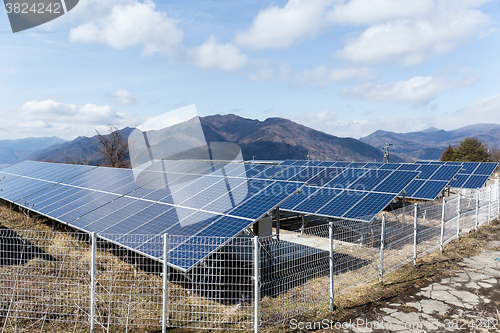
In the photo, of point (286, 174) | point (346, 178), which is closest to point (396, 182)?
point (346, 178)

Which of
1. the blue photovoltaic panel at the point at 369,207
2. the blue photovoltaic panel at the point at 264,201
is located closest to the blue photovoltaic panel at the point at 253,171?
the blue photovoltaic panel at the point at 264,201

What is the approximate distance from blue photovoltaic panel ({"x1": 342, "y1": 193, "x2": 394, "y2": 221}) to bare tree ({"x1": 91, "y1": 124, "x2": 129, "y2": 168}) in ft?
112

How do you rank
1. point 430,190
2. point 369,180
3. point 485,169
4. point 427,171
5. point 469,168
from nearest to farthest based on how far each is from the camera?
point 369,180, point 430,190, point 427,171, point 485,169, point 469,168

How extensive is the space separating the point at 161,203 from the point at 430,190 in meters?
15.1

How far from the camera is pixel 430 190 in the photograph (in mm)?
16922

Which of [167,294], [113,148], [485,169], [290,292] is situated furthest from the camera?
[113,148]

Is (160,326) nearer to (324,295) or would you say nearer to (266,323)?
(266,323)

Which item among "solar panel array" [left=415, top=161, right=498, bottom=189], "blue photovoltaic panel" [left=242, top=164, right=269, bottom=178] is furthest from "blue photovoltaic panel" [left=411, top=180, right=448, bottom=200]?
"blue photovoltaic panel" [left=242, top=164, right=269, bottom=178]

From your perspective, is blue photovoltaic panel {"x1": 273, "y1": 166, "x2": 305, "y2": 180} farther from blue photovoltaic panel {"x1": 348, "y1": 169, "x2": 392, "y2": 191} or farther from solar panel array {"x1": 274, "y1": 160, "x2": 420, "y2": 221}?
blue photovoltaic panel {"x1": 348, "y1": 169, "x2": 392, "y2": 191}

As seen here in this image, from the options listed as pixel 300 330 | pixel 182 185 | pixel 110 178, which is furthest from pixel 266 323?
pixel 110 178

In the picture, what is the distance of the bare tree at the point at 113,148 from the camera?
1554 inches

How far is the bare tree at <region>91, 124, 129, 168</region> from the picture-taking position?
39469mm

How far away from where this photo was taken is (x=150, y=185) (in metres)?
12.6

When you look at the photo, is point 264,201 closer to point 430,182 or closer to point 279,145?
point 430,182
